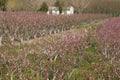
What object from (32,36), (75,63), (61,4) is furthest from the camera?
(61,4)

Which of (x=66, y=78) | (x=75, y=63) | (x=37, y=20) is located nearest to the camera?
(x=66, y=78)

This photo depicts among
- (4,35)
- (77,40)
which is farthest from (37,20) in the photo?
(77,40)

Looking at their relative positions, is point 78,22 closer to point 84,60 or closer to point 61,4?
point 84,60

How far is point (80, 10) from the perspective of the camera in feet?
233

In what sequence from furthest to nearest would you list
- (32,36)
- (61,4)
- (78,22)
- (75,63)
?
(61,4) → (78,22) → (32,36) → (75,63)

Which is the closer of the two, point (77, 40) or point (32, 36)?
point (77, 40)

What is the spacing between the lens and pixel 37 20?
2325 cm

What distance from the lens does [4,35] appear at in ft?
61.2

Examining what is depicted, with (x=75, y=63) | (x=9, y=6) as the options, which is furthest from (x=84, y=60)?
(x=9, y=6)

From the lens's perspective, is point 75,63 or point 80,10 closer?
point 75,63

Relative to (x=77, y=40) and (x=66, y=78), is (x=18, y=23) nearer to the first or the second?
(x=77, y=40)

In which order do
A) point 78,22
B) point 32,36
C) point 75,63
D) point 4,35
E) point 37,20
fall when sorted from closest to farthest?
point 75,63 → point 4,35 → point 32,36 → point 37,20 → point 78,22

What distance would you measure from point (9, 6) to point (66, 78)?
43845 millimetres

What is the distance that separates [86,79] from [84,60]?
9.09 feet
